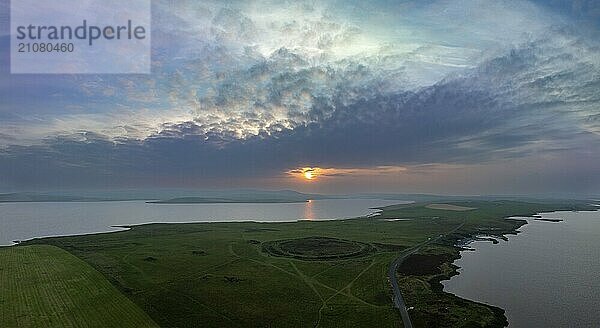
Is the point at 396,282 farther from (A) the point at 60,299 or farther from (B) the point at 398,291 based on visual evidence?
(A) the point at 60,299

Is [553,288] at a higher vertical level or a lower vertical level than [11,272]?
lower

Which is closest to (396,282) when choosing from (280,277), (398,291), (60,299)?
(398,291)

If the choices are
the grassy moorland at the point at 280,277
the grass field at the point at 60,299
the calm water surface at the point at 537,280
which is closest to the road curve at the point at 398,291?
the grassy moorland at the point at 280,277

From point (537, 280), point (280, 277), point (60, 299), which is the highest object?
point (60, 299)

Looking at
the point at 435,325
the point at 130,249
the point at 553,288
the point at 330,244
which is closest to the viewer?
the point at 435,325

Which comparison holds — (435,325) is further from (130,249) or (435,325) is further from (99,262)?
(130,249)

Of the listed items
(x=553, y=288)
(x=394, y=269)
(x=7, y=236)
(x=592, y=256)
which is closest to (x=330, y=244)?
(x=394, y=269)
